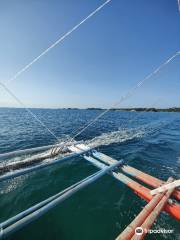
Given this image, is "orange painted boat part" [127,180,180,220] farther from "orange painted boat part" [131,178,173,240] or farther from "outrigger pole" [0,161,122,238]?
"outrigger pole" [0,161,122,238]

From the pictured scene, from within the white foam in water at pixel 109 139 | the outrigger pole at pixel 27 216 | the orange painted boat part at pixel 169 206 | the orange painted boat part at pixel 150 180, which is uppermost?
the white foam in water at pixel 109 139

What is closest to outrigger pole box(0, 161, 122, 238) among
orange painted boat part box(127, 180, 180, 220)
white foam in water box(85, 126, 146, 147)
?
orange painted boat part box(127, 180, 180, 220)

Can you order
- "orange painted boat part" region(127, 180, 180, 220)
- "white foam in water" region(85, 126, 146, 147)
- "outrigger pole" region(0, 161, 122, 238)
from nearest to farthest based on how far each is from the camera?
1. "outrigger pole" region(0, 161, 122, 238)
2. "orange painted boat part" region(127, 180, 180, 220)
3. "white foam in water" region(85, 126, 146, 147)

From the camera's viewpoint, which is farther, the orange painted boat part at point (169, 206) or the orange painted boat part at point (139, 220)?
the orange painted boat part at point (169, 206)

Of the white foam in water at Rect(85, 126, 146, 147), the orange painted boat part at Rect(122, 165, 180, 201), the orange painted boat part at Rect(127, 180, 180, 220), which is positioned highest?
the white foam in water at Rect(85, 126, 146, 147)

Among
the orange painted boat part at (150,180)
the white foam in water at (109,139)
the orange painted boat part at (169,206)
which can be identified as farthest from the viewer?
the white foam in water at (109,139)

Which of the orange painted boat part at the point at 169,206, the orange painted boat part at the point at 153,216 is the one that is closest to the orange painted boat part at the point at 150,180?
the orange painted boat part at the point at 153,216

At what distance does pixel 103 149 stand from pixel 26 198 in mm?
7367

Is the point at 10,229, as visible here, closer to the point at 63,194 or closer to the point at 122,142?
the point at 63,194

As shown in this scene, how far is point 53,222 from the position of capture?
471 centimetres

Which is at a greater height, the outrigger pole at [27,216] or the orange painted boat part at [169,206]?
the outrigger pole at [27,216]

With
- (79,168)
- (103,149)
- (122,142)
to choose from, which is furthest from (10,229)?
(122,142)

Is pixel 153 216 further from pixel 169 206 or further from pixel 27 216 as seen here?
pixel 27 216

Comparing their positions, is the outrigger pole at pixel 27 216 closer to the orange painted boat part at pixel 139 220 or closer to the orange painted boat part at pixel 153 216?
the orange painted boat part at pixel 139 220
